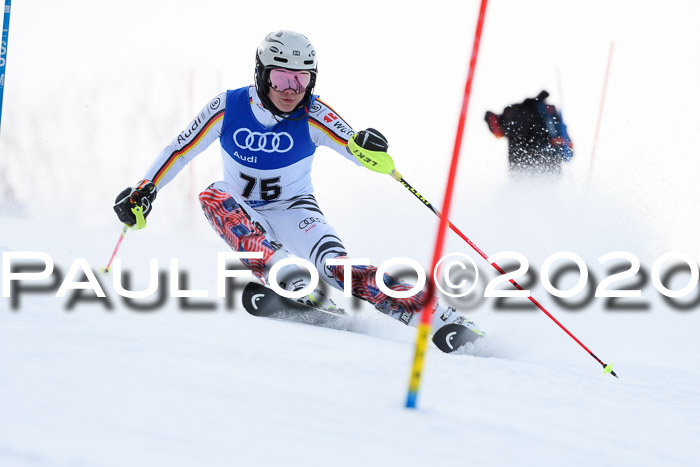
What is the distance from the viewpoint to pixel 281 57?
3787mm

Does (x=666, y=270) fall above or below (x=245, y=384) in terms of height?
below

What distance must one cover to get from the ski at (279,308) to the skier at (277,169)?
62mm

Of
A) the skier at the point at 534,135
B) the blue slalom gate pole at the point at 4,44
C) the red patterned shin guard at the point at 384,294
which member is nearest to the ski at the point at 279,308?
the red patterned shin guard at the point at 384,294

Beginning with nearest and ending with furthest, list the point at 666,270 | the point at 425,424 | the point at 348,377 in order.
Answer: the point at 425,424
the point at 348,377
the point at 666,270

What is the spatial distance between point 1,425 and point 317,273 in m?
2.47

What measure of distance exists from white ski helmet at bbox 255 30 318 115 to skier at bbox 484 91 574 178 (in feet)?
12.3

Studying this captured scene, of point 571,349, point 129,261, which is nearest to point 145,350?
point 571,349

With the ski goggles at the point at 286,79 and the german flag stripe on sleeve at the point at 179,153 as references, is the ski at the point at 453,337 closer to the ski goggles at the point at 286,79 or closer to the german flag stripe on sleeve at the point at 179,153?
the ski goggles at the point at 286,79

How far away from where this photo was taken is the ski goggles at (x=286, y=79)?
3.79 meters

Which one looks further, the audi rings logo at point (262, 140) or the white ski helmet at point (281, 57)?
the audi rings logo at point (262, 140)

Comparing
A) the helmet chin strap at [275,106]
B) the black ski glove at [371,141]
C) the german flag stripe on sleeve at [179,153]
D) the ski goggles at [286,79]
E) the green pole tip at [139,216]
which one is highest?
the ski goggles at [286,79]

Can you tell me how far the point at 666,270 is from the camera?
736cm

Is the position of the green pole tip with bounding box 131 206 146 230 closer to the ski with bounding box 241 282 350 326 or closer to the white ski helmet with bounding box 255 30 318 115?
the ski with bounding box 241 282 350 326

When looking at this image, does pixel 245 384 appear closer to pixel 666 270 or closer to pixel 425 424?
pixel 425 424
